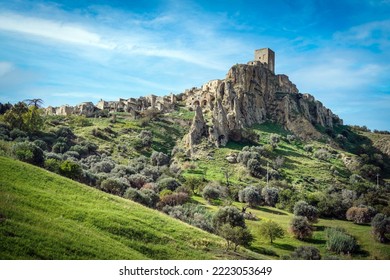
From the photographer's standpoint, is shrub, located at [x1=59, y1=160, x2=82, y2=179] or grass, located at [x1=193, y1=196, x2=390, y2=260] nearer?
grass, located at [x1=193, y1=196, x2=390, y2=260]

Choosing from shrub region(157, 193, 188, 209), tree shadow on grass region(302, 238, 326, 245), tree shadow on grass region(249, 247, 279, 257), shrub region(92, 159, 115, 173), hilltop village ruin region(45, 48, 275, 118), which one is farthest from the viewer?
hilltop village ruin region(45, 48, 275, 118)

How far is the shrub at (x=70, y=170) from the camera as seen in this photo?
2748cm

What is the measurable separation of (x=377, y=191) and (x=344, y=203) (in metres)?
4.10

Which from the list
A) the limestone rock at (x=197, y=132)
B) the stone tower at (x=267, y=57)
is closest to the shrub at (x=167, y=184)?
the limestone rock at (x=197, y=132)

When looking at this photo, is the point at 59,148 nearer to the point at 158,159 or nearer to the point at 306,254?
the point at 158,159

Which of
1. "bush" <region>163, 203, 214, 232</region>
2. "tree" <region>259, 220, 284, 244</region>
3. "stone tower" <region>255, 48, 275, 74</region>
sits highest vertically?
"stone tower" <region>255, 48, 275, 74</region>

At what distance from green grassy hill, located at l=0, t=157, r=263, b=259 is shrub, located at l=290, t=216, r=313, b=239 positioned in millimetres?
10757

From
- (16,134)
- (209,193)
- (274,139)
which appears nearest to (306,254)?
(209,193)

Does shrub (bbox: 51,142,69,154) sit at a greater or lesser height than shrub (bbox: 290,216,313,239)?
greater

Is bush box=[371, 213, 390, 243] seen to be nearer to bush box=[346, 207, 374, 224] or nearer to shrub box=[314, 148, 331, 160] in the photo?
bush box=[346, 207, 374, 224]

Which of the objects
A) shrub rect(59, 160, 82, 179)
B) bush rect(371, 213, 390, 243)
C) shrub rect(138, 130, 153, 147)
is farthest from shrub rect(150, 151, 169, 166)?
bush rect(371, 213, 390, 243)

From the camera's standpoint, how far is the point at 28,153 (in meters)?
26.3

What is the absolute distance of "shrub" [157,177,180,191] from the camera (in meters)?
36.3

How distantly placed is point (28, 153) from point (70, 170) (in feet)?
10.9
